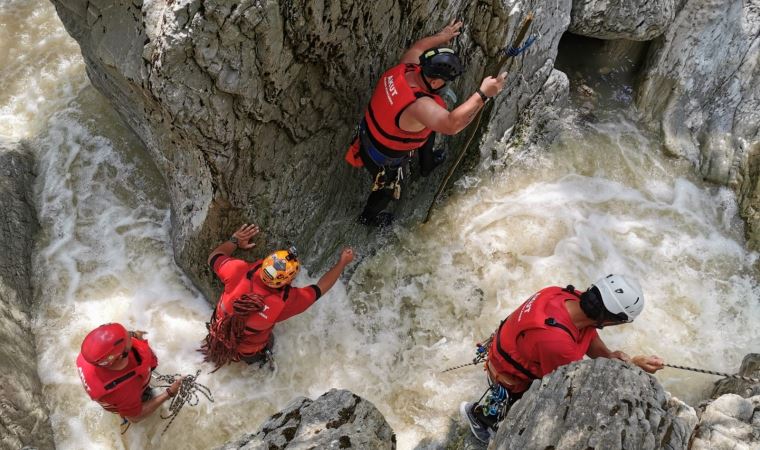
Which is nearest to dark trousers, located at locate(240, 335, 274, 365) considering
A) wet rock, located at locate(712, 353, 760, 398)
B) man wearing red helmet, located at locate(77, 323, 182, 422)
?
man wearing red helmet, located at locate(77, 323, 182, 422)

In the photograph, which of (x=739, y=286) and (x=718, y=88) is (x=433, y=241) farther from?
(x=718, y=88)

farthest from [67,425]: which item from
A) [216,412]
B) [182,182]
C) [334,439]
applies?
[334,439]

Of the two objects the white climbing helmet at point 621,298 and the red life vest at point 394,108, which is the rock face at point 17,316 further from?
the white climbing helmet at point 621,298

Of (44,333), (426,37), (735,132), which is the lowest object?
(44,333)

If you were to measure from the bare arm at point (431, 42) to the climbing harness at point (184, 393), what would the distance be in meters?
3.43

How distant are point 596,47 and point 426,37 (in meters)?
3.70

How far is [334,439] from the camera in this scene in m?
3.24

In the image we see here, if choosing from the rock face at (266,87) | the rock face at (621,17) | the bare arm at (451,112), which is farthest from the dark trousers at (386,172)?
the rock face at (621,17)

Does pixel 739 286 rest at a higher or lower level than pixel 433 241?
lower

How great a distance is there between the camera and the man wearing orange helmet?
4203 mm

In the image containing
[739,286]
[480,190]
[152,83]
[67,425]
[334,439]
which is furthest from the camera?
[480,190]

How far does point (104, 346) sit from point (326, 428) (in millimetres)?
1718

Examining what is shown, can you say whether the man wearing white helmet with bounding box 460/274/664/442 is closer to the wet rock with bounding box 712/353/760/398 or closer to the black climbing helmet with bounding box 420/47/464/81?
the wet rock with bounding box 712/353/760/398

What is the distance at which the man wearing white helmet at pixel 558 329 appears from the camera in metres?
3.56
